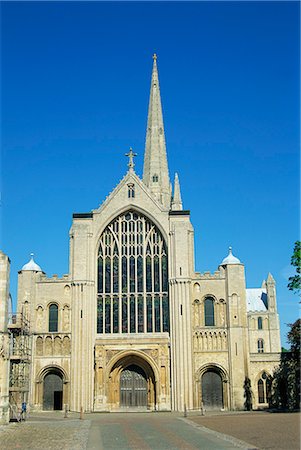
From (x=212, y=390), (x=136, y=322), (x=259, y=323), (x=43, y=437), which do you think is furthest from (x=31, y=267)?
(x=259, y=323)

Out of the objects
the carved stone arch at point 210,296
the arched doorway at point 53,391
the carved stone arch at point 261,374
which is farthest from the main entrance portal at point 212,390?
the arched doorway at point 53,391

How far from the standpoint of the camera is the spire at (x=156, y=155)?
6550cm

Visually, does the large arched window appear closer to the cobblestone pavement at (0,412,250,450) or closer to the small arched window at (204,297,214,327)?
the small arched window at (204,297,214,327)

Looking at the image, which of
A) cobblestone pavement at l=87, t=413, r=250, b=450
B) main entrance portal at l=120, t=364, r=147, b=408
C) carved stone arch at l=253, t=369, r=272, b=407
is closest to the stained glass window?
main entrance portal at l=120, t=364, r=147, b=408

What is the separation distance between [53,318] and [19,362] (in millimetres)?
8947

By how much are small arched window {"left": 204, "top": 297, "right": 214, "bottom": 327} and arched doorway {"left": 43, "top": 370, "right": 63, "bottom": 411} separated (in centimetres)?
1351

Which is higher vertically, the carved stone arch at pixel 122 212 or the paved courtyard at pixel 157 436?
the carved stone arch at pixel 122 212

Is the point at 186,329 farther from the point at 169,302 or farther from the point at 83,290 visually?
the point at 83,290

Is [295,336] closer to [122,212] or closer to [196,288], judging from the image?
[196,288]

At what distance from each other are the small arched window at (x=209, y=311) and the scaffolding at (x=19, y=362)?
1540 cm

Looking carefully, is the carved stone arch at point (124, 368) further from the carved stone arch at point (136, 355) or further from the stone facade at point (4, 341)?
the stone facade at point (4, 341)

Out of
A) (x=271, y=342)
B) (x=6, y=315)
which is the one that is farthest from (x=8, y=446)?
(x=271, y=342)

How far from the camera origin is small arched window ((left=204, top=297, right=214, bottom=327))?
2121 inches

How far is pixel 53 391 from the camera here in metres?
53.2
